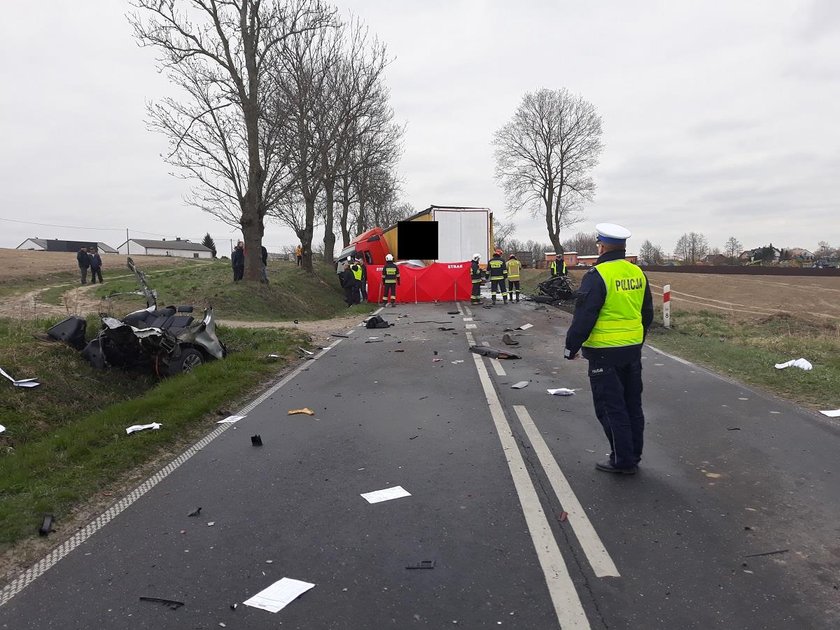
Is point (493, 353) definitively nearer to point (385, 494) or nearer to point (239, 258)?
point (385, 494)

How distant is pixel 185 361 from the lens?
29.5ft

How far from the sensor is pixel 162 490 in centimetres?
440

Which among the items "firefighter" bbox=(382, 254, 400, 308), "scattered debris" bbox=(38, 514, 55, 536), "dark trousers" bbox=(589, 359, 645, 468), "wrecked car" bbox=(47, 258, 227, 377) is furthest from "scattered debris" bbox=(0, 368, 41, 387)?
"firefighter" bbox=(382, 254, 400, 308)

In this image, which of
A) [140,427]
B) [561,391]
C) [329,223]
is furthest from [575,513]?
[329,223]

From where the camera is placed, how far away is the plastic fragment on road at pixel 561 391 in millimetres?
7189

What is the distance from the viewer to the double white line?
9.07ft

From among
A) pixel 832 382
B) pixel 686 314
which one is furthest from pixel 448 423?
pixel 686 314

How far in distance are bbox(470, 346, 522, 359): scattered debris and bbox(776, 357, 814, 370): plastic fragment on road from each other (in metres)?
3.93

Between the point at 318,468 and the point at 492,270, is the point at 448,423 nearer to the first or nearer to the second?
the point at 318,468

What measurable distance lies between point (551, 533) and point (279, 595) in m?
1.60

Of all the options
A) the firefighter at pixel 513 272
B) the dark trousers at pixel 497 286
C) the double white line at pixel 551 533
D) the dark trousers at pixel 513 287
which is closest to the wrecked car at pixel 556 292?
the dark trousers at pixel 513 287

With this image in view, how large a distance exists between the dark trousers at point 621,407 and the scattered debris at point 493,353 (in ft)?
17.6

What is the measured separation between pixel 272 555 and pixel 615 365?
9.28ft

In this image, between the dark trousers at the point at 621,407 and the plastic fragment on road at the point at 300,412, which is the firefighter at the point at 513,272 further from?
the dark trousers at the point at 621,407
